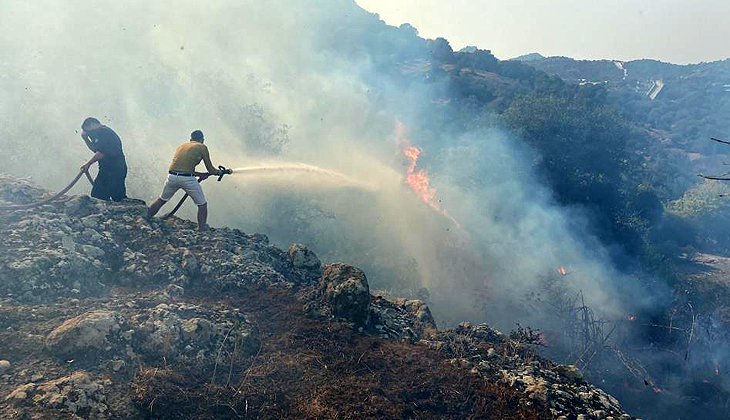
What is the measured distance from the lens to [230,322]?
6789 millimetres

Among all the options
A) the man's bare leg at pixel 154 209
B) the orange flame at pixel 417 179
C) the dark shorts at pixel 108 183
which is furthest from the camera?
the orange flame at pixel 417 179

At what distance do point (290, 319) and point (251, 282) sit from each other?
4.48 ft

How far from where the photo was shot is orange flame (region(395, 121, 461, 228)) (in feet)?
65.2

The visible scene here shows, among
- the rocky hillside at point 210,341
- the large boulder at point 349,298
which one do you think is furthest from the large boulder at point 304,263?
the large boulder at point 349,298

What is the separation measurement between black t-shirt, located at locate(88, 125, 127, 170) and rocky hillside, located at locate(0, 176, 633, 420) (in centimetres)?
92

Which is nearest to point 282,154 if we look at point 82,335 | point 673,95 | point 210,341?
point 210,341

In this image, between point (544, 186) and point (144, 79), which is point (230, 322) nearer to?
point (144, 79)

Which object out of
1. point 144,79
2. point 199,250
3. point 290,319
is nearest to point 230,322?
point 290,319

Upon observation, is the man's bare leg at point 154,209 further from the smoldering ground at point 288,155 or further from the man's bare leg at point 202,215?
the smoldering ground at point 288,155

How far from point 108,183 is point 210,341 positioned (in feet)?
17.4

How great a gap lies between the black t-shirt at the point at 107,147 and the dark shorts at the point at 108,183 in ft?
0.41

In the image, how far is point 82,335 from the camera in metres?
5.48

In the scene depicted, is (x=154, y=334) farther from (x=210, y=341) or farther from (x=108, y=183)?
(x=108, y=183)

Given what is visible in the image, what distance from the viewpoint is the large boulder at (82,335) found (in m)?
5.38
